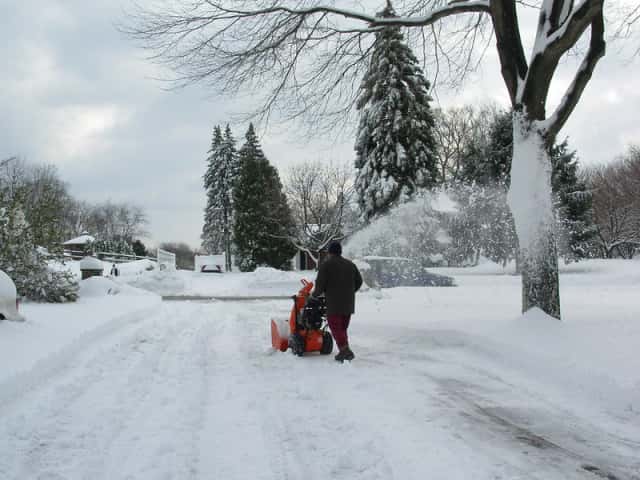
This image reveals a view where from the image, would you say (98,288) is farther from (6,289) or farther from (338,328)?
(338,328)

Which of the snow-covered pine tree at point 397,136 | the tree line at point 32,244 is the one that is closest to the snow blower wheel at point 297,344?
the tree line at point 32,244

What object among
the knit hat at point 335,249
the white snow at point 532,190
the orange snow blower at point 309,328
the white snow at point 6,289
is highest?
the white snow at point 532,190

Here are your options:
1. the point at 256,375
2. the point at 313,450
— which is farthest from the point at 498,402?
the point at 256,375

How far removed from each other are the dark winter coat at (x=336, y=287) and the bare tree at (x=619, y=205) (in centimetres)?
3536

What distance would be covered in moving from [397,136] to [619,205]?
75.3ft

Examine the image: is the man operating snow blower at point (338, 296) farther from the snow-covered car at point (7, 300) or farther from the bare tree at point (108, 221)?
the bare tree at point (108, 221)

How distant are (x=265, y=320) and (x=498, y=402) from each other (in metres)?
7.93

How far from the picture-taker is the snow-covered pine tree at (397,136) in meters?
28.0

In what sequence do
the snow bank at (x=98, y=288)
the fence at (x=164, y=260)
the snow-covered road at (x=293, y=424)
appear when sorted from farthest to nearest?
the fence at (x=164, y=260), the snow bank at (x=98, y=288), the snow-covered road at (x=293, y=424)

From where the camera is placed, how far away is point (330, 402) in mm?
5152

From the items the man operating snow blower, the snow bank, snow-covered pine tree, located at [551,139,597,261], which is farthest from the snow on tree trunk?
snow-covered pine tree, located at [551,139,597,261]

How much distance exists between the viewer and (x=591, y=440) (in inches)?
165

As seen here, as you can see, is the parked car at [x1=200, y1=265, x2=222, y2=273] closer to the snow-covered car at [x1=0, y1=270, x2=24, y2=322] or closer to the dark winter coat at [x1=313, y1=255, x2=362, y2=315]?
the snow-covered car at [x1=0, y1=270, x2=24, y2=322]

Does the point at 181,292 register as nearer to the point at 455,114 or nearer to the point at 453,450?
the point at 453,450
